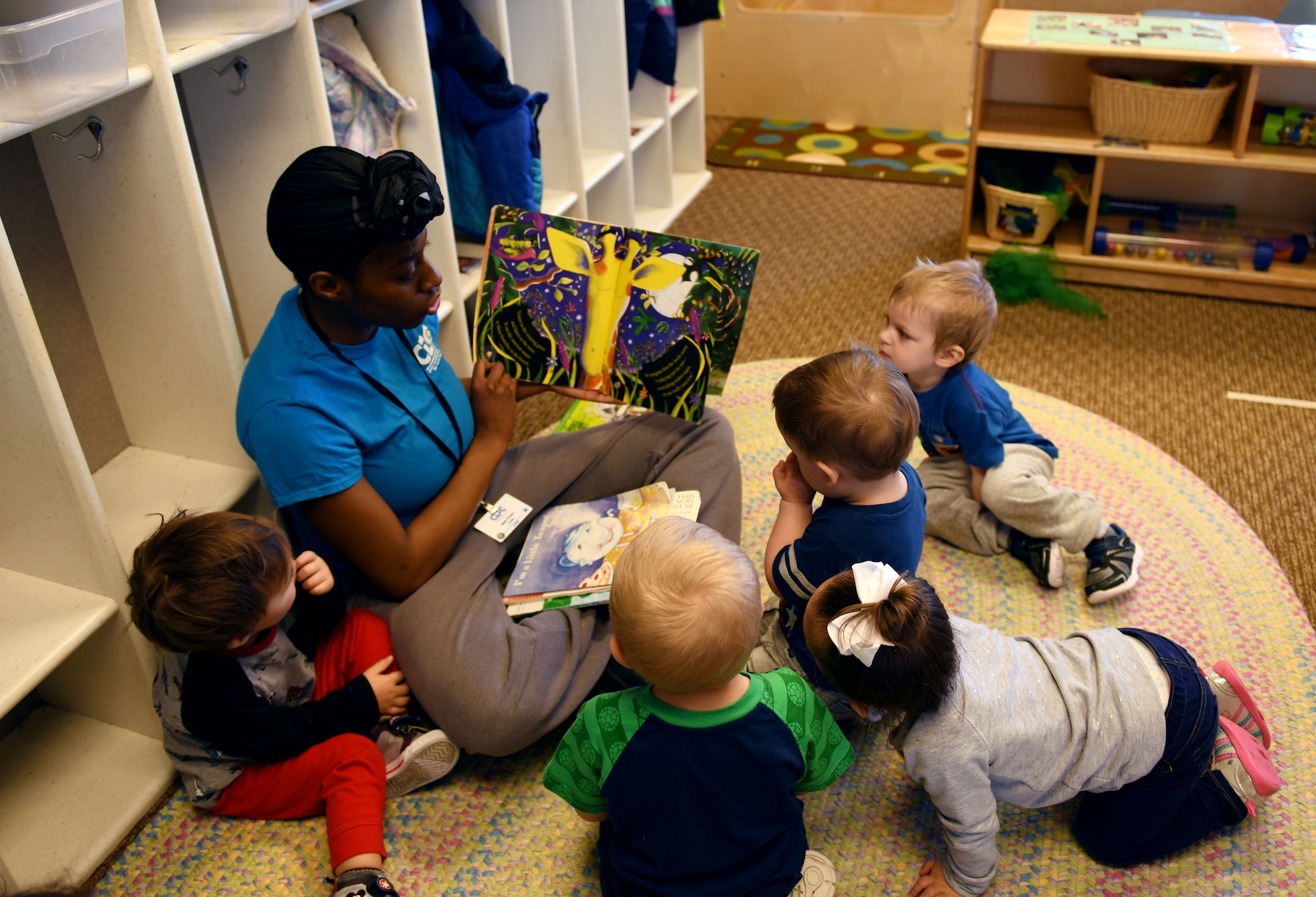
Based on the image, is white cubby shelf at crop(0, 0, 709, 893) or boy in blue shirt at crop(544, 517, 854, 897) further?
white cubby shelf at crop(0, 0, 709, 893)

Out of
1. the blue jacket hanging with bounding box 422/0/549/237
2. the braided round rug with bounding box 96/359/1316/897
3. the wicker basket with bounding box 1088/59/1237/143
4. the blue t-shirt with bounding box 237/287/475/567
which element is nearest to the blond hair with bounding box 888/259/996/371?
the braided round rug with bounding box 96/359/1316/897

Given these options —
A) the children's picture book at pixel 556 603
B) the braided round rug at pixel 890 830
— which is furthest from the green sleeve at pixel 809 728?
the children's picture book at pixel 556 603

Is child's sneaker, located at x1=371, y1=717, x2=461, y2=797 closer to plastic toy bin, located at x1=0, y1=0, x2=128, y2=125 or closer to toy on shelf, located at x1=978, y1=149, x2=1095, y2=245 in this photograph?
plastic toy bin, located at x1=0, y1=0, x2=128, y2=125

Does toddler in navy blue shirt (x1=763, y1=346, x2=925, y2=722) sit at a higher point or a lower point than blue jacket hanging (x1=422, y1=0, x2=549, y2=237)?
lower

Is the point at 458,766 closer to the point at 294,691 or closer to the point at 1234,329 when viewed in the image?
the point at 294,691

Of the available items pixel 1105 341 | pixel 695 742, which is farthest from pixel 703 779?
pixel 1105 341

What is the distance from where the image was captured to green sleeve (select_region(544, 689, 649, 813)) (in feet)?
3.88

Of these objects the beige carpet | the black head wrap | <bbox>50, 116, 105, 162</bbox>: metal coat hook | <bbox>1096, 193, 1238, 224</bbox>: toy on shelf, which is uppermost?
<bbox>50, 116, 105, 162</bbox>: metal coat hook

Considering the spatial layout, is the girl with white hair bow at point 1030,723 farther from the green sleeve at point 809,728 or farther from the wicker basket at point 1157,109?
the wicker basket at point 1157,109

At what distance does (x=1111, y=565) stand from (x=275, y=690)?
141 cm

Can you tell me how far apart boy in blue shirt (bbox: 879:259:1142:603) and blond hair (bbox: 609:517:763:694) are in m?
0.83

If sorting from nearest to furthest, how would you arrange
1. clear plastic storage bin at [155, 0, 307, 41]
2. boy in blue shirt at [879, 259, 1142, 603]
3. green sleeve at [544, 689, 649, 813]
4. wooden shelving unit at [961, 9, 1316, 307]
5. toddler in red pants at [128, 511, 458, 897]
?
green sleeve at [544, 689, 649, 813] → toddler in red pants at [128, 511, 458, 897] → clear plastic storage bin at [155, 0, 307, 41] → boy in blue shirt at [879, 259, 1142, 603] → wooden shelving unit at [961, 9, 1316, 307]

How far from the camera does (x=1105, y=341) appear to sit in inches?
104

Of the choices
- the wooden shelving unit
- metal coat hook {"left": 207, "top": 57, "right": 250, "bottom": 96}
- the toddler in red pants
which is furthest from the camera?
the wooden shelving unit
